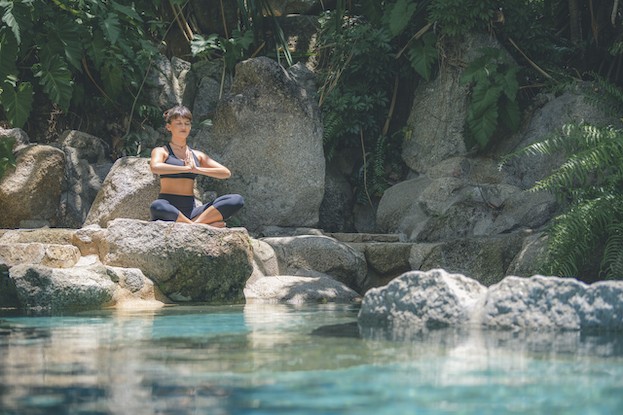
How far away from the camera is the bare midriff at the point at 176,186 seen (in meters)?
8.50

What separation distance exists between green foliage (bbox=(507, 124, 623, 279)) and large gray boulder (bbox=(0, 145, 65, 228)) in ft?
18.0

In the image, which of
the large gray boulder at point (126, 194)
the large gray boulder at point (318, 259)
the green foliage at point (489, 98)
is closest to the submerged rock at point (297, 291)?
Answer: the large gray boulder at point (318, 259)

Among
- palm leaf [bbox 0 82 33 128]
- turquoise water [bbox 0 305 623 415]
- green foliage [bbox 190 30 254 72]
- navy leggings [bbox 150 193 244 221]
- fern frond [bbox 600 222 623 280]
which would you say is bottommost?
turquoise water [bbox 0 305 623 415]

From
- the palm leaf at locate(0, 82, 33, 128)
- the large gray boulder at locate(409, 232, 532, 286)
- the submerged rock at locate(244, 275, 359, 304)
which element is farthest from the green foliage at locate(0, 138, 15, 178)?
the large gray boulder at locate(409, 232, 532, 286)

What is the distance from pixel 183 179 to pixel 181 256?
1.06 metres

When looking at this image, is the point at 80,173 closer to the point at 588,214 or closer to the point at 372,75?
the point at 372,75

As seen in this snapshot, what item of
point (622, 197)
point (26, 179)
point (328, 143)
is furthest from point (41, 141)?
point (622, 197)

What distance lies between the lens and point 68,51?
10930 millimetres

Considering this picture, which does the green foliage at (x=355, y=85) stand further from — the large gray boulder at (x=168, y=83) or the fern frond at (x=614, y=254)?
the fern frond at (x=614, y=254)

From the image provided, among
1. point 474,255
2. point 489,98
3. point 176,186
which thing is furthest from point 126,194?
point 489,98

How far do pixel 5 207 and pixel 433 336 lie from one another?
7.00 m

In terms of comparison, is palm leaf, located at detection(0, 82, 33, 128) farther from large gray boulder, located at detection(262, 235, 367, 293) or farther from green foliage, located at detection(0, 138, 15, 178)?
large gray boulder, located at detection(262, 235, 367, 293)

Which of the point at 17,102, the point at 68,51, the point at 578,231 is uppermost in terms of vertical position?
the point at 68,51

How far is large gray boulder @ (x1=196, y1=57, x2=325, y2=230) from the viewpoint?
11086 millimetres
